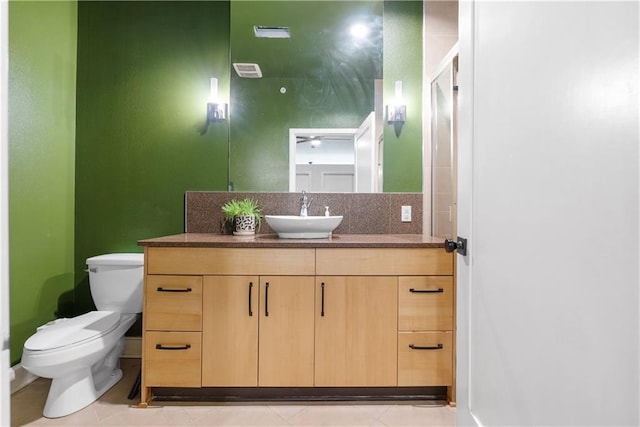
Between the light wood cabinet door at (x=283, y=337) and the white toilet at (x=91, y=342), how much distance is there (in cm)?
83

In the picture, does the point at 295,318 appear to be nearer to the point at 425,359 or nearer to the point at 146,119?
the point at 425,359

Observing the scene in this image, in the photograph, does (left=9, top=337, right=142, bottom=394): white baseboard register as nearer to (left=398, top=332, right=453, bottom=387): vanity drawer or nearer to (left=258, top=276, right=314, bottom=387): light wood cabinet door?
(left=258, top=276, right=314, bottom=387): light wood cabinet door

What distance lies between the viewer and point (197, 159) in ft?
7.80

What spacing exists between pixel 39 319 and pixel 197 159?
1357 mm

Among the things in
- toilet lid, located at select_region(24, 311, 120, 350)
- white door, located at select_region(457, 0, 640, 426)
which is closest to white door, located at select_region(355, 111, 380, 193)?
white door, located at select_region(457, 0, 640, 426)

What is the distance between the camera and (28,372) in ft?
6.52

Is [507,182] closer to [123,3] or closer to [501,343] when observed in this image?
[501,343]

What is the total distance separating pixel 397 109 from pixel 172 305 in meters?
1.86

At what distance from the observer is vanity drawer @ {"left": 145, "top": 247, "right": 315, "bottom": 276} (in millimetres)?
1784

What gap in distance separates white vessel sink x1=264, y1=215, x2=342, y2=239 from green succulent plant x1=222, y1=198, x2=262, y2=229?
28cm

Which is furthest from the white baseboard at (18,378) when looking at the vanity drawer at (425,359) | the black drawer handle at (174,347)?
the vanity drawer at (425,359)

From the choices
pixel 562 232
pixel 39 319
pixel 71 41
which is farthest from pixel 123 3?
pixel 562 232

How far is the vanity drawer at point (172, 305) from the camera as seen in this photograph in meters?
1.77

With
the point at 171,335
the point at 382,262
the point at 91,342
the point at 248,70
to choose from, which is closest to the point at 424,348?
the point at 382,262
